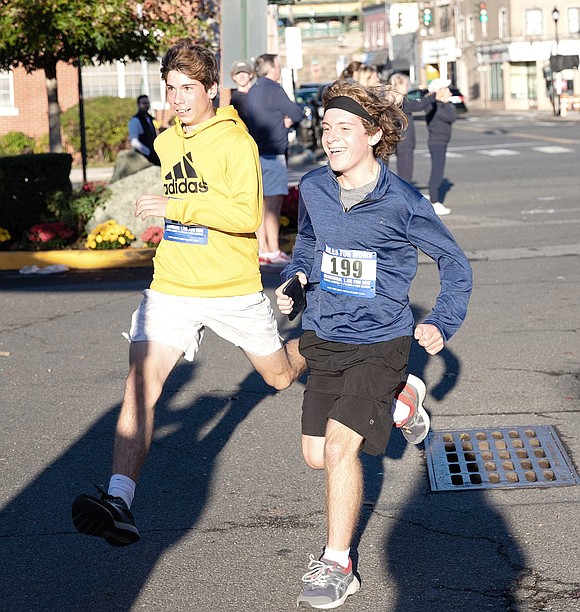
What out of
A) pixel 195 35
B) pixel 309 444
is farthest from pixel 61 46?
pixel 309 444

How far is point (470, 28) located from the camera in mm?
83500

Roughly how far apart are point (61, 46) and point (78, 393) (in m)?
11.9

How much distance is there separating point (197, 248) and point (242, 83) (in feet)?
23.2

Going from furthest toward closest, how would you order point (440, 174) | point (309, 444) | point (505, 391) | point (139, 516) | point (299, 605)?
point (440, 174) → point (505, 391) → point (139, 516) → point (309, 444) → point (299, 605)

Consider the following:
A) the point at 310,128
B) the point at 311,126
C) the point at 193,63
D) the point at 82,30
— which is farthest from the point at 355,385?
the point at 310,128

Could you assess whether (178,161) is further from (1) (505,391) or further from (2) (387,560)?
(1) (505,391)

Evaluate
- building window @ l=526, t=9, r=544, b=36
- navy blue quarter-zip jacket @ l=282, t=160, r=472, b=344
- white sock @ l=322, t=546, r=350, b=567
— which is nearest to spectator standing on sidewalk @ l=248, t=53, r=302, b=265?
navy blue quarter-zip jacket @ l=282, t=160, r=472, b=344

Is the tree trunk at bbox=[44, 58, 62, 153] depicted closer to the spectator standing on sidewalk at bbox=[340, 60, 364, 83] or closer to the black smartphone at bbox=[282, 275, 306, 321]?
the spectator standing on sidewalk at bbox=[340, 60, 364, 83]

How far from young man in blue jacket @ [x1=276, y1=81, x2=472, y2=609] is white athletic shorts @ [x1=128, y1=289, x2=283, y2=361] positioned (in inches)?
27.1

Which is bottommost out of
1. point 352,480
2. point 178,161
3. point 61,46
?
point 352,480

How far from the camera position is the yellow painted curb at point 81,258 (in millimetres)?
13031

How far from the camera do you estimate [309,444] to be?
4492 mm

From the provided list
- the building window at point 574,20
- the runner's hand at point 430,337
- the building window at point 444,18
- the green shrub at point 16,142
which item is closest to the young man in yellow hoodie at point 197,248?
the runner's hand at point 430,337

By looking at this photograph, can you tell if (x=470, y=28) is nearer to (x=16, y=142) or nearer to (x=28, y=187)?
(x=16, y=142)
